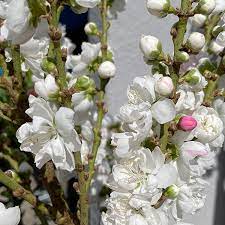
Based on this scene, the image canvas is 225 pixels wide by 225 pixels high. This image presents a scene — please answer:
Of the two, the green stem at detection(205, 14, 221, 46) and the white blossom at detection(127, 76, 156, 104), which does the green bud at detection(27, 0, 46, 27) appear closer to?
the white blossom at detection(127, 76, 156, 104)

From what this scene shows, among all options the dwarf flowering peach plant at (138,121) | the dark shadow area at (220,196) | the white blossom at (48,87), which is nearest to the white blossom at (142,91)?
the dwarf flowering peach plant at (138,121)

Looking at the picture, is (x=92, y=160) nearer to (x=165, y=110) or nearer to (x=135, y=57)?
(x=165, y=110)

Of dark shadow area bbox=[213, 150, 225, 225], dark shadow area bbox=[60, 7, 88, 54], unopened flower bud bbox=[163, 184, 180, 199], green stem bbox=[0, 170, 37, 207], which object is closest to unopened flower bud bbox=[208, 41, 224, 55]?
unopened flower bud bbox=[163, 184, 180, 199]

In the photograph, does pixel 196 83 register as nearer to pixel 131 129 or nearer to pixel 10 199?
pixel 131 129

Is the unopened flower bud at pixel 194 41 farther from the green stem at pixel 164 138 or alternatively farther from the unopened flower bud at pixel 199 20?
the unopened flower bud at pixel 199 20

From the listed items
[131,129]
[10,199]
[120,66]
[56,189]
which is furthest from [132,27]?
[131,129]
